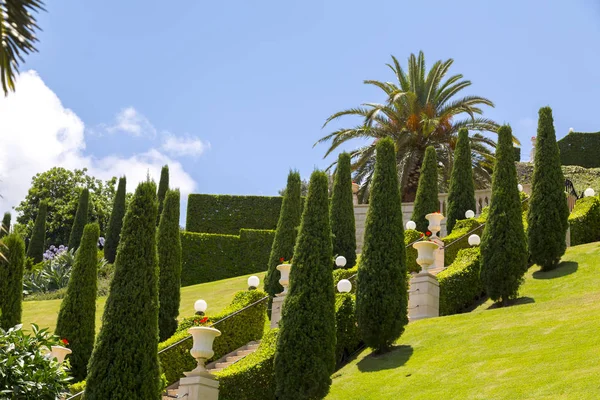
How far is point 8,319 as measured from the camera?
20.5 meters

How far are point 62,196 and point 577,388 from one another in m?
51.4

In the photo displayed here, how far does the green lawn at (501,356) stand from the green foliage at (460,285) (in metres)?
0.56

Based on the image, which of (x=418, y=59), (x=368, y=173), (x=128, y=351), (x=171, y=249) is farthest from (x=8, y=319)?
(x=418, y=59)

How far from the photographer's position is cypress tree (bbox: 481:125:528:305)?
19625 mm

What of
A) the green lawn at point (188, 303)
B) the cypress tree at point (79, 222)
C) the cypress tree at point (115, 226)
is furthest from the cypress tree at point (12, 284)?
the cypress tree at point (79, 222)

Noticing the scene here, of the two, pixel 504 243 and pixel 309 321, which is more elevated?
pixel 504 243

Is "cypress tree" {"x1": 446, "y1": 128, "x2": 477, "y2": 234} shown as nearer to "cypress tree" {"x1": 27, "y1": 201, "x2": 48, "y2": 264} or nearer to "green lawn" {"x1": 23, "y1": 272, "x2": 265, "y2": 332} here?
"green lawn" {"x1": 23, "y1": 272, "x2": 265, "y2": 332}

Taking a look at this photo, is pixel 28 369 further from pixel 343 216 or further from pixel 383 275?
pixel 343 216

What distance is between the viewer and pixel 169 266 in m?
23.2

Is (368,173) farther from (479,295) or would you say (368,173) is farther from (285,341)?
(285,341)

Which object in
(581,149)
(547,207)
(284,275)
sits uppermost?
(581,149)

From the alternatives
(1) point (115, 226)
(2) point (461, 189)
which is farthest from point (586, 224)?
(1) point (115, 226)

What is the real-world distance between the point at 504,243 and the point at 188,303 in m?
11.8

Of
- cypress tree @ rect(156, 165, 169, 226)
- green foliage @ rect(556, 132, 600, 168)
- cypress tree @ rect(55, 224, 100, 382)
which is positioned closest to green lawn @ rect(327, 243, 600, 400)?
cypress tree @ rect(55, 224, 100, 382)
